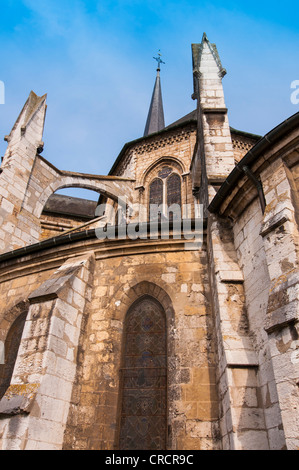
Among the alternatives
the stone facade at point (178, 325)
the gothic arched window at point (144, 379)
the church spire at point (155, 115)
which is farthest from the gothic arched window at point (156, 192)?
the church spire at point (155, 115)

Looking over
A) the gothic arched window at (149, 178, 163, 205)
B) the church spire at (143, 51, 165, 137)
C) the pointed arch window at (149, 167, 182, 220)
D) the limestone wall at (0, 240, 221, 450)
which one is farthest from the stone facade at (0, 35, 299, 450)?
the church spire at (143, 51, 165, 137)

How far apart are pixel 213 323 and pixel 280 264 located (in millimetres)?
1890

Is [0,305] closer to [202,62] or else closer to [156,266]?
[156,266]

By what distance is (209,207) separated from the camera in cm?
593

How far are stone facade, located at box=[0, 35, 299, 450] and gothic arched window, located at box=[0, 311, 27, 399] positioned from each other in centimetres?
3

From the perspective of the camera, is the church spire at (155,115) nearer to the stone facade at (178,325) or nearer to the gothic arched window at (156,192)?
the gothic arched window at (156,192)

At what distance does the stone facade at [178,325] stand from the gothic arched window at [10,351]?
0.03 m

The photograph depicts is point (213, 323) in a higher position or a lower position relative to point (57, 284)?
lower

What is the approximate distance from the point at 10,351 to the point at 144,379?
288cm

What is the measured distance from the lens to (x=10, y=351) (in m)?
6.74

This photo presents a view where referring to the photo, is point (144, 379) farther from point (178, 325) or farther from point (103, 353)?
point (178, 325)

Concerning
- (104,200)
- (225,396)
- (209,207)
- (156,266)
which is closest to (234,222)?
(209,207)

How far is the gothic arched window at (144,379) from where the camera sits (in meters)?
5.00

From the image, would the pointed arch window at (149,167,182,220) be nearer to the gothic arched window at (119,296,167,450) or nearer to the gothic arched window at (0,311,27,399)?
the gothic arched window at (0,311,27,399)
